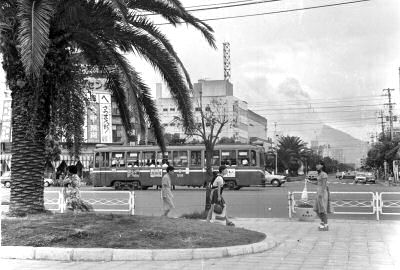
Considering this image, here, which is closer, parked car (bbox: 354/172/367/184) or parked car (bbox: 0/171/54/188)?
parked car (bbox: 0/171/54/188)

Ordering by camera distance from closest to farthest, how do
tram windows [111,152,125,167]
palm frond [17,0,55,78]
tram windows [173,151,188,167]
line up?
palm frond [17,0,55,78], tram windows [173,151,188,167], tram windows [111,152,125,167]

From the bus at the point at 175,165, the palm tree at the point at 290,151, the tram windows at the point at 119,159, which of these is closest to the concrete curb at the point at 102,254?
the bus at the point at 175,165

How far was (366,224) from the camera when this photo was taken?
14.3 m

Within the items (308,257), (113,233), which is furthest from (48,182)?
(308,257)

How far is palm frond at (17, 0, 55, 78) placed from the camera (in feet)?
27.8

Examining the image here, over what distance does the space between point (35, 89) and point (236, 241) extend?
5290 mm

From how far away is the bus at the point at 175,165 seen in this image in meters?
34.4

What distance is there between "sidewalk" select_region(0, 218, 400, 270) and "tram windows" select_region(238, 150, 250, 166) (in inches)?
845

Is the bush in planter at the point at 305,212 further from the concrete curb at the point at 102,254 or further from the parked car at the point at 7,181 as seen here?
the parked car at the point at 7,181

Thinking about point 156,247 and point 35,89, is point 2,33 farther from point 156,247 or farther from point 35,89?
point 156,247

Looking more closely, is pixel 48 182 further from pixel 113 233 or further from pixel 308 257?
pixel 308 257

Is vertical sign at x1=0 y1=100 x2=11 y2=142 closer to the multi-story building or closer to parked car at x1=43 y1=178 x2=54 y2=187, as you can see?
the multi-story building

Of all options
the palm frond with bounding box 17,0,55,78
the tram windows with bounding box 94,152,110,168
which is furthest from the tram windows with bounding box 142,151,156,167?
the palm frond with bounding box 17,0,55,78

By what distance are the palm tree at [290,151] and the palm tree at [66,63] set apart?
51.4 meters
